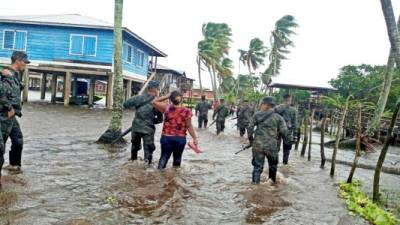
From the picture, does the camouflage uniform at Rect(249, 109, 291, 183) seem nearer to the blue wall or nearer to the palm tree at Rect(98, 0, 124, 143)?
the palm tree at Rect(98, 0, 124, 143)

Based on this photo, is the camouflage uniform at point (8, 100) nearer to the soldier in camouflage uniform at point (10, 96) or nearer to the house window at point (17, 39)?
the soldier in camouflage uniform at point (10, 96)

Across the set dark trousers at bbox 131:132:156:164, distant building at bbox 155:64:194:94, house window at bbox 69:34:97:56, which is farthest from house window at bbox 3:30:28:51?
dark trousers at bbox 131:132:156:164

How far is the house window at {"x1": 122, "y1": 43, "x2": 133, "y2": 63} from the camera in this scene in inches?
1039

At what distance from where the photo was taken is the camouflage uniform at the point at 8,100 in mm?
6031

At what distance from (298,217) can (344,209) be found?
1087mm

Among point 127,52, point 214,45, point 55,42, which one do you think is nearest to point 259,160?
point 55,42

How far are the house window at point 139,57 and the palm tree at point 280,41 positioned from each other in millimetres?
19292

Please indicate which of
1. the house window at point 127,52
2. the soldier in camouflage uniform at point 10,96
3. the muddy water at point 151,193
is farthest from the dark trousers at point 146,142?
the house window at point 127,52

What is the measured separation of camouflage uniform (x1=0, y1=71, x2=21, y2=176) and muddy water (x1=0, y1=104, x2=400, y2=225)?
Result: 2.62 feet

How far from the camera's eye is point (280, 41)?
4725 cm

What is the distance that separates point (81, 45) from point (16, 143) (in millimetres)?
19057

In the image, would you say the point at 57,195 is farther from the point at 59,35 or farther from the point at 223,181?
the point at 59,35

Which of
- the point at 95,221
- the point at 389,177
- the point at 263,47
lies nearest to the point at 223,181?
the point at 95,221

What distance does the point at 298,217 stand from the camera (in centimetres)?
591
